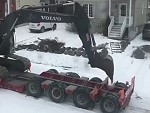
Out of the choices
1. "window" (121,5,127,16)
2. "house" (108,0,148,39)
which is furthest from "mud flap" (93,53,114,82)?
"window" (121,5,127,16)

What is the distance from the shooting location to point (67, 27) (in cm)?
3094

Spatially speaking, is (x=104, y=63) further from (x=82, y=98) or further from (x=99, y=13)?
(x=99, y=13)

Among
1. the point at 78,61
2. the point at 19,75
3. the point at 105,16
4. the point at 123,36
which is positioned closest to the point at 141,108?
the point at 19,75

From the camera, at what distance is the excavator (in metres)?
12.4

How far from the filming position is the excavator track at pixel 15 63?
14.6 metres

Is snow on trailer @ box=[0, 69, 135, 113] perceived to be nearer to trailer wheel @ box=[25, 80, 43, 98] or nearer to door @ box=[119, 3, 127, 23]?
trailer wheel @ box=[25, 80, 43, 98]

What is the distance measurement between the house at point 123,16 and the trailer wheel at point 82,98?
16660 millimetres

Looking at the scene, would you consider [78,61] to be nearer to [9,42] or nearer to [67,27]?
[9,42]

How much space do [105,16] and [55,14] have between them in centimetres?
1776

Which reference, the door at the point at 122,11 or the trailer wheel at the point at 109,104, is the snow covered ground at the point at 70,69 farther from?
the door at the point at 122,11

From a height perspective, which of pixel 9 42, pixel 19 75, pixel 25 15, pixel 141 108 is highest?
pixel 25 15

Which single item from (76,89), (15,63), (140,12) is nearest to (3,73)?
(15,63)

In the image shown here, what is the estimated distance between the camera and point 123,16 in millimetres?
30141

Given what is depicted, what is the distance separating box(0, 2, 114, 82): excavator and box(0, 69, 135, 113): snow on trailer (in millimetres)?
679
